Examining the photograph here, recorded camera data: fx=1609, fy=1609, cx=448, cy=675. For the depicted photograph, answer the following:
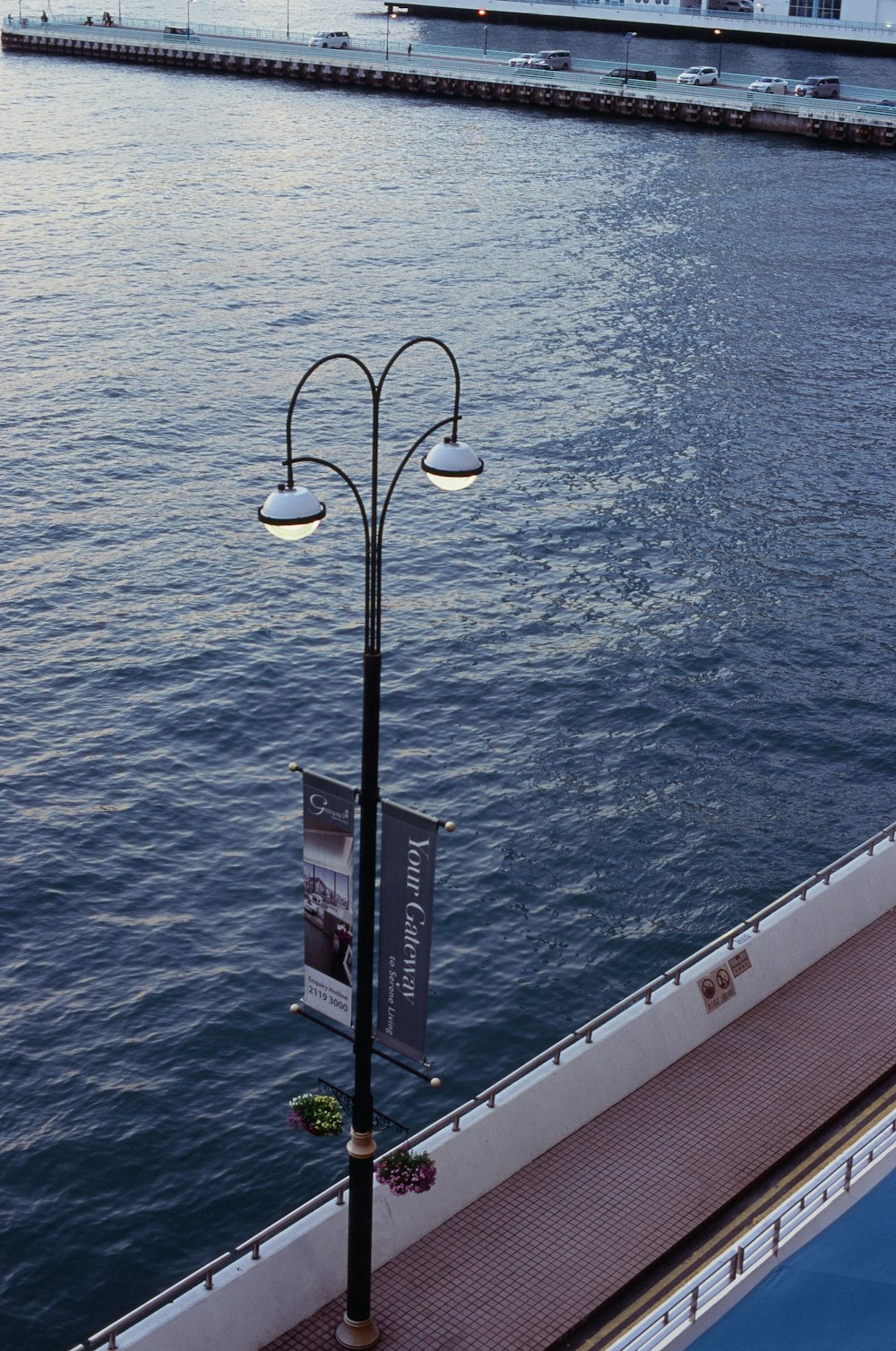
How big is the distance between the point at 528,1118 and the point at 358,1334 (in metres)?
4.01

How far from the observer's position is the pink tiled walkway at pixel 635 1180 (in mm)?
19516

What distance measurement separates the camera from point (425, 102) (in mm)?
136250

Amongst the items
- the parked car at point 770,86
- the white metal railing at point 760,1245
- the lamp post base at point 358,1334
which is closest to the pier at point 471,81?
the parked car at point 770,86

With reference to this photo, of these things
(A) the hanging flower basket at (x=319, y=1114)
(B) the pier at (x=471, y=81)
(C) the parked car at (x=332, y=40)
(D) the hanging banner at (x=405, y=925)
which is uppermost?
(C) the parked car at (x=332, y=40)

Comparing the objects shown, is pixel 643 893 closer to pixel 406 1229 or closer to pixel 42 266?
pixel 406 1229

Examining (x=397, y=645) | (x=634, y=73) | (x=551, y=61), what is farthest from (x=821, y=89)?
(x=397, y=645)

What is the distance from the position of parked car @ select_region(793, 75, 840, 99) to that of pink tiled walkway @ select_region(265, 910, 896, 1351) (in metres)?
114

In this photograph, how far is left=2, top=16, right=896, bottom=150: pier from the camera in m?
122

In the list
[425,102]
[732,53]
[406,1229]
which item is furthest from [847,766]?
[732,53]

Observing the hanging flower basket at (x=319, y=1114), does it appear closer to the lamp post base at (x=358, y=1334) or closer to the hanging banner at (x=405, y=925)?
the hanging banner at (x=405, y=925)

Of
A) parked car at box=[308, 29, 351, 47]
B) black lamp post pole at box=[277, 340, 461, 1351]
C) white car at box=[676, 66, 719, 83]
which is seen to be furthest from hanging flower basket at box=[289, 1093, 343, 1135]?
parked car at box=[308, 29, 351, 47]

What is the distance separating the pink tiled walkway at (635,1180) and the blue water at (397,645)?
4.81 m

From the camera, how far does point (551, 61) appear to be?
138 meters

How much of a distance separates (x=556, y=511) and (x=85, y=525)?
49.7 feet
